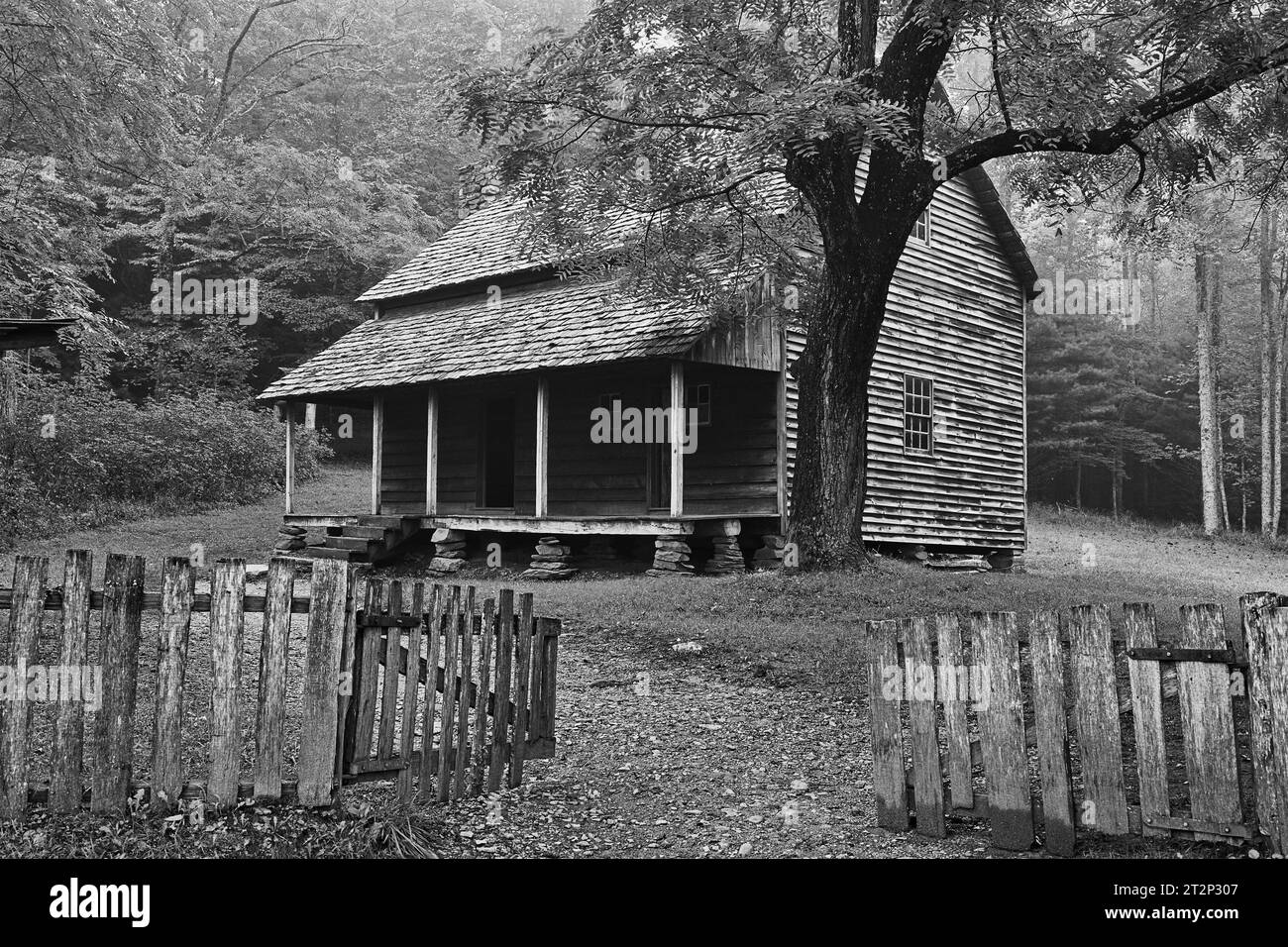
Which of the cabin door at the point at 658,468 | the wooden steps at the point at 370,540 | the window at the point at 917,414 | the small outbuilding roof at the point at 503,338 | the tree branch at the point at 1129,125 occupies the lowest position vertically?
the wooden steps at the point at 370,540

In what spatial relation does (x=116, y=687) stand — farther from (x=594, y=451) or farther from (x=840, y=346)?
(x=594, y=451)

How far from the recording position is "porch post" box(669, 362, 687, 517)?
1692 cm

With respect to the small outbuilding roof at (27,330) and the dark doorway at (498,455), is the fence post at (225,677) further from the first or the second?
the dark doorway at (498,455)

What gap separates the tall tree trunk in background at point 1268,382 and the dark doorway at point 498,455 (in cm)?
2427

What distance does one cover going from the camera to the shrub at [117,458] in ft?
73.1

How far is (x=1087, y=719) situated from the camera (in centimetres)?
513

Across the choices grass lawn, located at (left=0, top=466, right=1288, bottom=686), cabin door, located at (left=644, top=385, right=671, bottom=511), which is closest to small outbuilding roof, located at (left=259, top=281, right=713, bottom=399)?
cabin door, located at (left=644, top=385, right=671, bottom=511)

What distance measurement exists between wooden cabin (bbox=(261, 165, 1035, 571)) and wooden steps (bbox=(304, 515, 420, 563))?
1.6 inches

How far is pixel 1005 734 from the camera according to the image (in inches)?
209

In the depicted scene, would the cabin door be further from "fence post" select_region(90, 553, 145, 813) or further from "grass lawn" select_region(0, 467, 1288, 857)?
"fence post" select_region(90, 553, 145, 813)

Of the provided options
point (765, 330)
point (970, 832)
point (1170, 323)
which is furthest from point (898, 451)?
point (1170, 323)

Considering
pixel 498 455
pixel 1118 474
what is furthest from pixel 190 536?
pixel 1118 474

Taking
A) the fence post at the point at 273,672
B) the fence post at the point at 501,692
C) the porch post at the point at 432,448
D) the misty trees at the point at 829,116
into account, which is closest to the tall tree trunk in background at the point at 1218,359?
the misty trees at the point at 829,116
